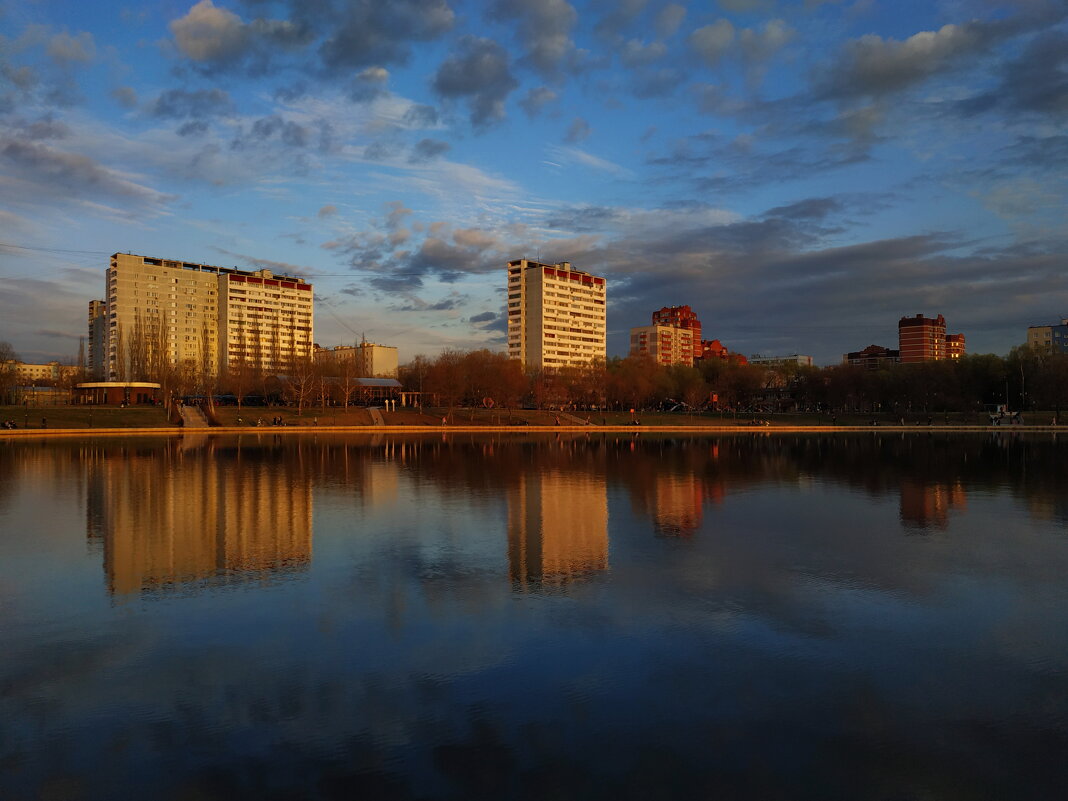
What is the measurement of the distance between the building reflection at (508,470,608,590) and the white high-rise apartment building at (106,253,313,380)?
116561 mm

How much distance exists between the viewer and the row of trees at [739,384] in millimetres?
90438

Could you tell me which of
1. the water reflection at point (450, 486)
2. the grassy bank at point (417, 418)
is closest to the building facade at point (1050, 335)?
the grassy bank at point (417, 418)

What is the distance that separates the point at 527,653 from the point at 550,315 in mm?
153026

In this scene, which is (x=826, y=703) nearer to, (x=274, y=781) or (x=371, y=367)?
(x=274, y=781)

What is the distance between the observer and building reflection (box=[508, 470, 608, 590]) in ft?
42.5

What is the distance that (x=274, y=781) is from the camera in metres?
6.04

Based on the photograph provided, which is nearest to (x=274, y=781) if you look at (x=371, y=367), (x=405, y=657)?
(x=405, y=657)

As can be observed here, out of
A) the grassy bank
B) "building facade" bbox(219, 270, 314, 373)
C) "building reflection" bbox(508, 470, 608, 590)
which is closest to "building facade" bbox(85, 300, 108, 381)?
"building facade" bbox(219, 270, 314, 373)

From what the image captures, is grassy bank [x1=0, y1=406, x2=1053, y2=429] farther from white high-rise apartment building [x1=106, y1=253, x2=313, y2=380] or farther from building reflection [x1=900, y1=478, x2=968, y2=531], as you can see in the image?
white high-rise apartment building [x1=106, y1=253, x2=313, y2=380]

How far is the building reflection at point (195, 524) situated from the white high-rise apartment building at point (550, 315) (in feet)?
433

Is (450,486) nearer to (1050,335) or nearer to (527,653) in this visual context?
(527,653)

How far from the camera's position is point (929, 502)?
22.6 metres

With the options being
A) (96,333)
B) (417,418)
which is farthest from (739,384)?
(96,333)

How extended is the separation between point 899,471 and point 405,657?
30.5m
